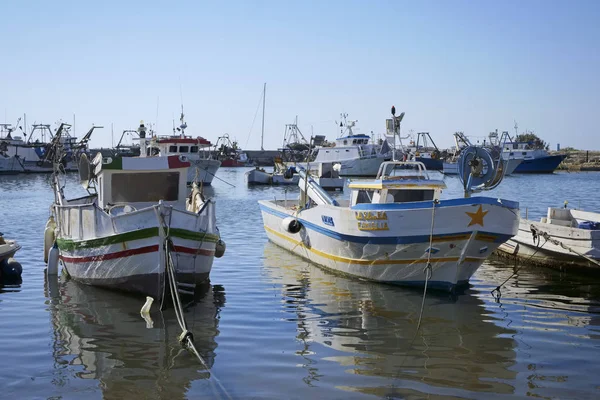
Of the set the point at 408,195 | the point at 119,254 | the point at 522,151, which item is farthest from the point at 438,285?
the point at 522,151

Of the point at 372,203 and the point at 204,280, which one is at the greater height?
the point at 372,203

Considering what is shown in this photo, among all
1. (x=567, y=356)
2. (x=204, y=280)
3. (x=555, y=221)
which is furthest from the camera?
(x=555, y=221)

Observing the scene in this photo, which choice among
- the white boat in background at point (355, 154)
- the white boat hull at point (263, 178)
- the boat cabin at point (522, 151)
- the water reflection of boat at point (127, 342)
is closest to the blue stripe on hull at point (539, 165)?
the boat cabin at point (522, 151)

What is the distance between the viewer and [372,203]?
51.4 ft

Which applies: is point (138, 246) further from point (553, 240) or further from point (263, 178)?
point (263, 178)

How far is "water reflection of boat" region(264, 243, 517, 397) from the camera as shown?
956 centimetres

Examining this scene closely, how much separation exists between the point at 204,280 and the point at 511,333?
6.59 meters

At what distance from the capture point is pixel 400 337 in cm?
1169

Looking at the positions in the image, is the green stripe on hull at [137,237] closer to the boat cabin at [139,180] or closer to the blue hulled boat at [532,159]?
the boat cabin at [139,180]

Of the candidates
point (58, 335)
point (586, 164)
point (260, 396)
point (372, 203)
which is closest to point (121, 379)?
point (260, 396)

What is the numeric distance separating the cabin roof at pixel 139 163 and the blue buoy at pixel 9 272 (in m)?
2.94

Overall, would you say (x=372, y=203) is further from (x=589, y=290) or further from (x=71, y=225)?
(x=71, y=225)

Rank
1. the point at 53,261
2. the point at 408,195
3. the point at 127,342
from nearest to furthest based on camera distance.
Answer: the point at 127,342 < the point at 408,195 < the point at 53,261

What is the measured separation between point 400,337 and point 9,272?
31.6ft
